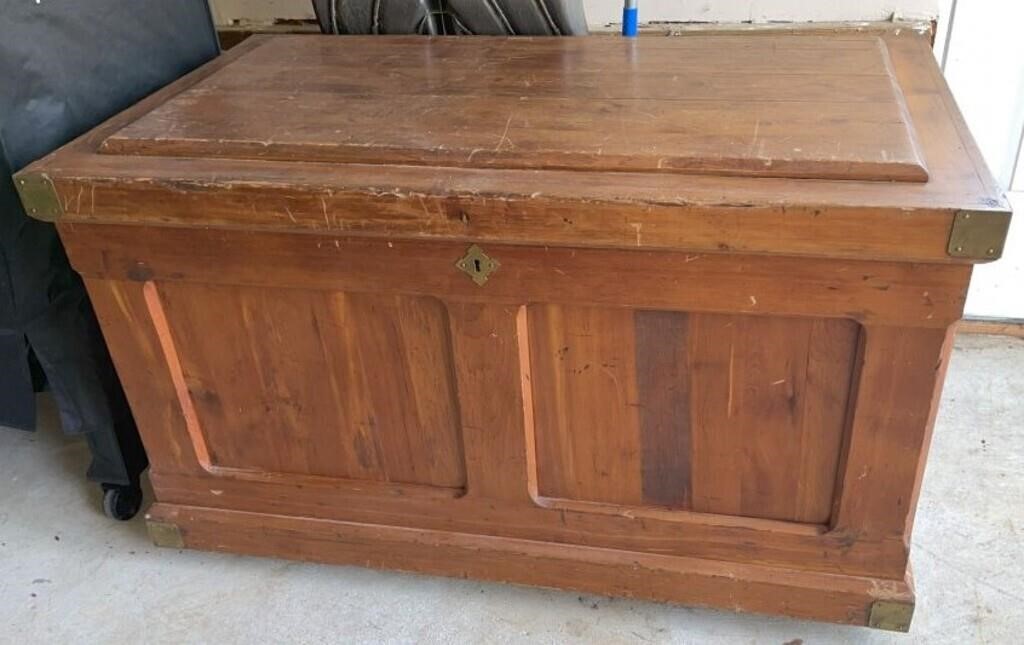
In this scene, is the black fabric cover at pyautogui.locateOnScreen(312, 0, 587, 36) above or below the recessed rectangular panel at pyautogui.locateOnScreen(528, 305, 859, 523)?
above

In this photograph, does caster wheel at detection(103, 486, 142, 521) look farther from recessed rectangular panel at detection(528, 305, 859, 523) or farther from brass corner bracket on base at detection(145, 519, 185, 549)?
recessed rectangular panel at detection(528, 305, 859, 523)

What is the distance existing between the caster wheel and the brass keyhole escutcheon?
819 mm

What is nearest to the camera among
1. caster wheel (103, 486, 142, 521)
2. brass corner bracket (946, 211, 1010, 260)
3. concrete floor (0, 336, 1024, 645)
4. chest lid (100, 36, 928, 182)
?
brass corner bracket (946, 211, 1010, 260)

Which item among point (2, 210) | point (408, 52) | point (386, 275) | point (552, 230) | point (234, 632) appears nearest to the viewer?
point (552, 230)

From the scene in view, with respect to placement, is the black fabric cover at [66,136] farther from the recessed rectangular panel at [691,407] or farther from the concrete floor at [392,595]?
the recessed rectangular panel at [691,407]

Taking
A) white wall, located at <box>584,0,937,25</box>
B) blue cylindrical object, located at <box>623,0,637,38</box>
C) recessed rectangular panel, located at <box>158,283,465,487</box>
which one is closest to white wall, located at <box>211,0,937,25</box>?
white wall, located at <box>584,0,937,25</box>

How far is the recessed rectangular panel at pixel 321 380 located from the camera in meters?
1.25

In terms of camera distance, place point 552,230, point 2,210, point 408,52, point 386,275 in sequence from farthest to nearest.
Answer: point 408,52
point 2,210
point 386,275
point 552,230

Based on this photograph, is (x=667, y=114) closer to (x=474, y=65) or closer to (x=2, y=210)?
(x=474, y=65)

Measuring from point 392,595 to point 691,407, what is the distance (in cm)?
57

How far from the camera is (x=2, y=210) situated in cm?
130

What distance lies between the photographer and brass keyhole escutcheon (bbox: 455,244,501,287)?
113cm

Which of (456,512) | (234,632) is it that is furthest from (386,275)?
(234,632)

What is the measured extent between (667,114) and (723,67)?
0.71 ft
